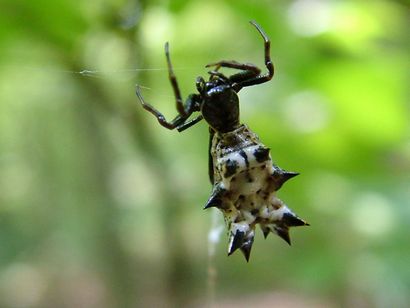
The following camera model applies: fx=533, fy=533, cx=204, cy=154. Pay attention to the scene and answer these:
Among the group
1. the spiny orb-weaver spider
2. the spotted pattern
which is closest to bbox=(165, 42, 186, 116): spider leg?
the spiny orb-weaver spider

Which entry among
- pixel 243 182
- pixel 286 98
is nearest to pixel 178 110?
pixel 243 182

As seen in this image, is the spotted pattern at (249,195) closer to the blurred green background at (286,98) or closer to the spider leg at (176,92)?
the spider leg at (176,92)

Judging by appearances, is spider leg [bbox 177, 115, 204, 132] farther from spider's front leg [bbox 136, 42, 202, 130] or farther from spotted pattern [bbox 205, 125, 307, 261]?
spotted pattern [bbox 205, 125, 307, 261]

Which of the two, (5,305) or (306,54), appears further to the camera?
(5,305)

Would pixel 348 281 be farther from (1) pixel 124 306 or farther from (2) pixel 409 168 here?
(1) pixel 124 306

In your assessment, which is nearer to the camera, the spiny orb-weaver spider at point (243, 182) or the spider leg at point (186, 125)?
the spiny orb-weaver spider at point (243, 182)

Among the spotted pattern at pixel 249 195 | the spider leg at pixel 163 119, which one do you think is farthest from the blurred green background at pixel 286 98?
the spotted pattern at pixel 249 195

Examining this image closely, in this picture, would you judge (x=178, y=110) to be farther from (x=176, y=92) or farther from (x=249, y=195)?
(x=249, y=195)

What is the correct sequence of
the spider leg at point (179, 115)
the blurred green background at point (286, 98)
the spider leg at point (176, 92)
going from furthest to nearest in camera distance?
the blurred green background at point (286, 98) → the spider leg at point (179, 115) → the spider leg at point (176, 92)

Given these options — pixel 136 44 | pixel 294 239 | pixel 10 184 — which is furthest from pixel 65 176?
pixel 136 44
